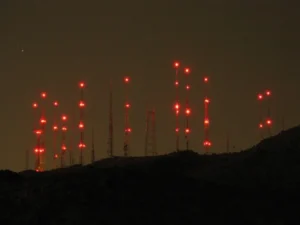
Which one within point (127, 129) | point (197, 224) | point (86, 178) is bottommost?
point (197, 224)

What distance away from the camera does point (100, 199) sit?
135ft

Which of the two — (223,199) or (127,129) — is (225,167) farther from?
(127,129)

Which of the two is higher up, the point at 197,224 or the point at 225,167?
the point at 225,167

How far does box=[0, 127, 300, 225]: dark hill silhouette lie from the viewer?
3950 cm

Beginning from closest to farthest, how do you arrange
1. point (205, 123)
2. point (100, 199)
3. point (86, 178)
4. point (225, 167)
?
point (100, 199) → point (86, 178) → point (225, 167) → point (205, 123)

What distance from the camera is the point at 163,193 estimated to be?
4203 centimetres

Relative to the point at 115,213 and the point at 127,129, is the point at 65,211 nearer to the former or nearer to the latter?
the point at 115,213

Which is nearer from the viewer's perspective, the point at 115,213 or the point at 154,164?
the point at 115,213

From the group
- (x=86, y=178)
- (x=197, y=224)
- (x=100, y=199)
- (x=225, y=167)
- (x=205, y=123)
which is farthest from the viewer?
(x=205, y=123)

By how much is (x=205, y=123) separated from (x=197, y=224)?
3614cm

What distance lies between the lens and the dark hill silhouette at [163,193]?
39.5 m

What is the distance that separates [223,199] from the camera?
41.8 m

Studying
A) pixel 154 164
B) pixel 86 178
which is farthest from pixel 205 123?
pixel 86 178

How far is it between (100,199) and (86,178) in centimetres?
333
